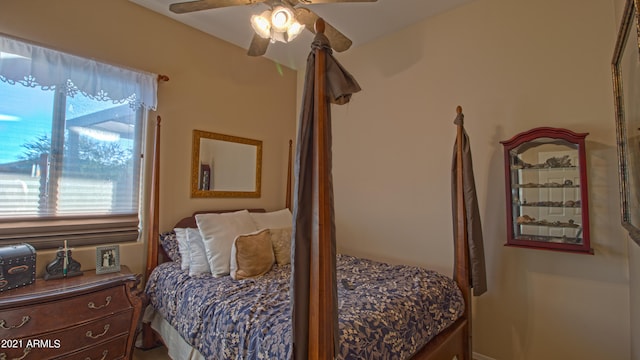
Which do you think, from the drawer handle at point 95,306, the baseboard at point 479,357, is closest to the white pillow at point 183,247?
the drawer handle at point 95,306

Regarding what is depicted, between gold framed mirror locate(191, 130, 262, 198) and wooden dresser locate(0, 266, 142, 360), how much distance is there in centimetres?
117

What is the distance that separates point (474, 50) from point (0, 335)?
3669mm

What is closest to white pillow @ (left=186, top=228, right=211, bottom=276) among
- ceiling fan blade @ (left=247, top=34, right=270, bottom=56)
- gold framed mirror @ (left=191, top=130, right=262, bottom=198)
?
gold framed mirror @ (left=191, top=130, right=262, bottom=198)

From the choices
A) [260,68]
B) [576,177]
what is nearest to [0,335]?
[260,68]

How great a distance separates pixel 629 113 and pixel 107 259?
330 cm

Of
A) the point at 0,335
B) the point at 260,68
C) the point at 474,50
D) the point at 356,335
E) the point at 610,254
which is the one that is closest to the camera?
the point at 356,335

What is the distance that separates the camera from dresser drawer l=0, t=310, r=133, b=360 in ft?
5.34

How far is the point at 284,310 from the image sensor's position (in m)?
1.58

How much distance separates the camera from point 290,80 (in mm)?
3982

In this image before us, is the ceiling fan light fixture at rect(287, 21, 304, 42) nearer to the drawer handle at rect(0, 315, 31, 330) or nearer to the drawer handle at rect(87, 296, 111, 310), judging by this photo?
the drawer handle at rect(87, 296, 111, 310)

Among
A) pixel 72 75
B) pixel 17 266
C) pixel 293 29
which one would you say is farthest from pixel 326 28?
pixel 17 266

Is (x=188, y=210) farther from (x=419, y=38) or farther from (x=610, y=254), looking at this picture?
(x=610, y=254)

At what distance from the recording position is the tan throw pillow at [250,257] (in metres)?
2.23

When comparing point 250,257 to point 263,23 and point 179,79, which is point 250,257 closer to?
point 263,23
